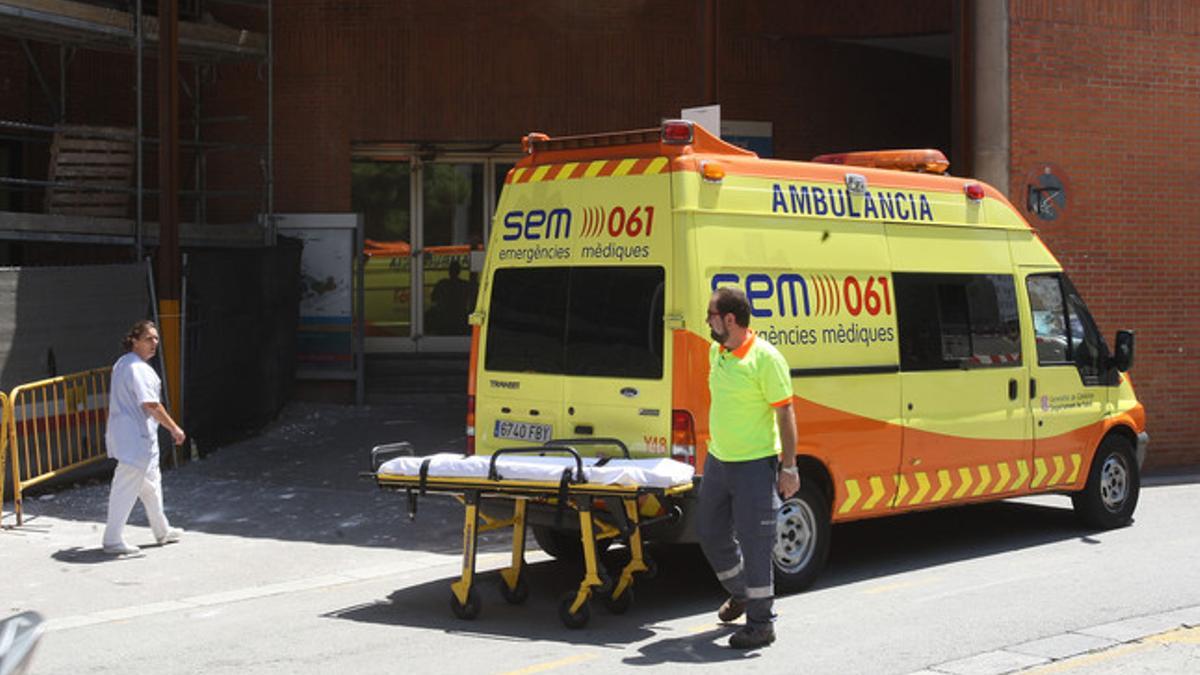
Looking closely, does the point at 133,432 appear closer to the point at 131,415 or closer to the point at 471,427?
the point at 131,415

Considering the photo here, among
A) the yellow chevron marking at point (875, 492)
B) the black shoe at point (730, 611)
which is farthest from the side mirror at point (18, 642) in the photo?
the yellow chevron marking at point (875, 492)

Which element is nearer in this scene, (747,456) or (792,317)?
(747,456)

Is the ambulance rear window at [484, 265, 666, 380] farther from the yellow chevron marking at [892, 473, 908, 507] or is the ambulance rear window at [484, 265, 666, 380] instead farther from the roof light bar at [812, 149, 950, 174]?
the roof light bar at [812, 149, 950, 174]

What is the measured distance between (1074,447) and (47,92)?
1265cm

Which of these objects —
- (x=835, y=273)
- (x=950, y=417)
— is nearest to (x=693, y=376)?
(x=835, y=273)

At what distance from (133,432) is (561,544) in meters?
3.32

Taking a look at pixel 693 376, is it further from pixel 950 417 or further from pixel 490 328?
pixel 950 417

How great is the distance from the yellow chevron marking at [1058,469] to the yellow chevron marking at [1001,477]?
64cm

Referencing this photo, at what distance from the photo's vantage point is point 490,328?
9852mm

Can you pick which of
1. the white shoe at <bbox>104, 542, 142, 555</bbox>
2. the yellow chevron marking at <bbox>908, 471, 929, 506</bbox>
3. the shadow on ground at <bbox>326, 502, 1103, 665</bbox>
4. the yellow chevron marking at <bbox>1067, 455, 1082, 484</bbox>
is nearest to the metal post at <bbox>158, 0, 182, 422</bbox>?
the white shoe at <bbox>104, 542, 142, 555</bbox>

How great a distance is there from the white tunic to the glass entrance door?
345 inches

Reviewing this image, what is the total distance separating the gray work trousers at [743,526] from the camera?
803cm

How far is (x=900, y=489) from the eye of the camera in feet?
33.6

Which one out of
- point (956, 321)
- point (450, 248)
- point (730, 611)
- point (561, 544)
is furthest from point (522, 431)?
point (450, 248)
